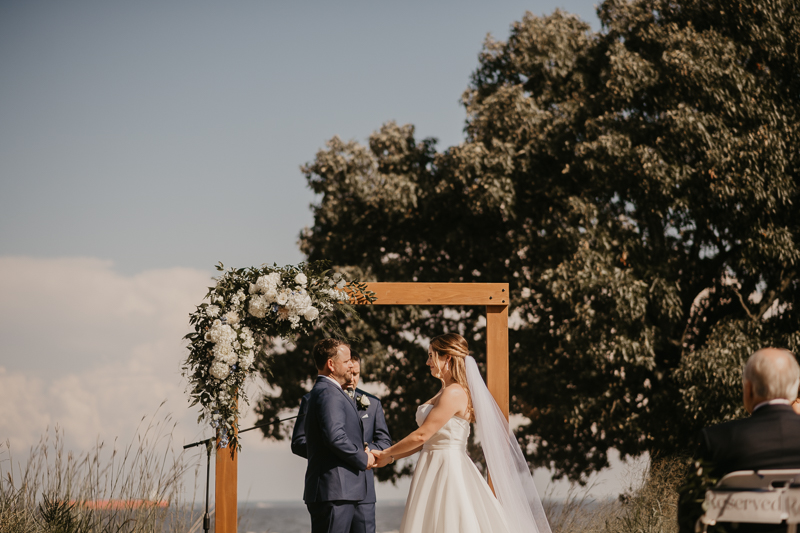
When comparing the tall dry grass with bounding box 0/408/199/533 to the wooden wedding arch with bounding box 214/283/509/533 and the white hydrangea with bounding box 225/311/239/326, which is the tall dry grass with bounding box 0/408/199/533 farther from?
the wooden wedding arch with bounding box 214/283/509/533

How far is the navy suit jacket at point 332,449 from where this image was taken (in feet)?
13.9

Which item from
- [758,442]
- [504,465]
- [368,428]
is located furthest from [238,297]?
[758,442]

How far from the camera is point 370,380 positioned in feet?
39.3

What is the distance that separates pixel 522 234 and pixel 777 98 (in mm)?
4412

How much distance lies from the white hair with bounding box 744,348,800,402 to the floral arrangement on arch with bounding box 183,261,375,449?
357cm

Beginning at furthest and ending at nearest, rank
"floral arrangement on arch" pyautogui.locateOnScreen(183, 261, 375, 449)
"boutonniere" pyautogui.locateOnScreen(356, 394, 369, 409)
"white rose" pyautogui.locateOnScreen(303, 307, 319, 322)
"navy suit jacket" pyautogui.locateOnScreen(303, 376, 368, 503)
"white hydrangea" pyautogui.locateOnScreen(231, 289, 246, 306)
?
"white rose" pyautogui.locateOnScreen(303, 307, 319, 322) → "white hydrangea" pyautogui.locateOnScreen(231, 289, 246, 306) → "floral arrangement on arch" pyautogui.locateOnScreen(183, 261, 375, 449) → "boutonniere" pyautogui.locateOnScreen(356, 394, 369, 409) → "navy suit jacket" pyautogui.locateOnScreen(303, 376, 368, 503)

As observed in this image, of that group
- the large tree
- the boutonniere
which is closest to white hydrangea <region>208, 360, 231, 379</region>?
the boutonniere

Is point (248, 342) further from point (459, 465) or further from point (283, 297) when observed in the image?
point (459, 465)

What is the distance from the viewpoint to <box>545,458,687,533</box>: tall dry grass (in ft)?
21.7

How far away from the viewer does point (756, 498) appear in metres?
2.55

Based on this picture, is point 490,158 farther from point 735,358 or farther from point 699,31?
point 735,358

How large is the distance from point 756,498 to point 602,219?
862 centimetres

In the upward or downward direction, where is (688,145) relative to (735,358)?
upward

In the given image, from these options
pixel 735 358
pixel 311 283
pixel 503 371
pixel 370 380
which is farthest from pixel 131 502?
pixel 735 358
